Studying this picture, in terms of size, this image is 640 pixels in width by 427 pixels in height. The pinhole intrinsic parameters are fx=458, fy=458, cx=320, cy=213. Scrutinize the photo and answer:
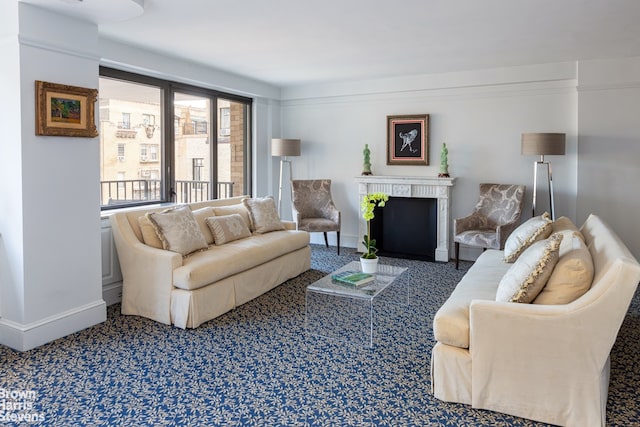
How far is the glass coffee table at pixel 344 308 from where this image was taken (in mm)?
3385

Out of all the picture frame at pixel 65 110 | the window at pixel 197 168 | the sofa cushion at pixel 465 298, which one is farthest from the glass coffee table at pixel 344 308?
the window at pixel 197 168

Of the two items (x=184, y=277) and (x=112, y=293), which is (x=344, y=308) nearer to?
(x=184, y=277)

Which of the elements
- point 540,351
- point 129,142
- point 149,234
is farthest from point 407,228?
point 540,351

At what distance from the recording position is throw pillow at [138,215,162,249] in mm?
3963

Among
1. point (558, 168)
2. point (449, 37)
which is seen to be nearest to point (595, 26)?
point (449, 37)

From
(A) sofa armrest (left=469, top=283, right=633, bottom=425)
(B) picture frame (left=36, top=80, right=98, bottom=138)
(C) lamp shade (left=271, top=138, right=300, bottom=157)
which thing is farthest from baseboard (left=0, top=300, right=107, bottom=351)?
(C) lamp shade (left=271, top=138, right=300, bottom=157)

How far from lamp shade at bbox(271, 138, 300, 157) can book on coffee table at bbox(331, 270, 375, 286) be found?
313 centimetres

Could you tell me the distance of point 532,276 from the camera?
7.83 feet

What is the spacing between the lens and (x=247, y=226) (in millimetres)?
5113

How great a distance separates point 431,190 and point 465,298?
338 cm

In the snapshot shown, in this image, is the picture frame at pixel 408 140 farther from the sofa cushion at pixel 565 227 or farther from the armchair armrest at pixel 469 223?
the sofa cushion at pixel 565 227

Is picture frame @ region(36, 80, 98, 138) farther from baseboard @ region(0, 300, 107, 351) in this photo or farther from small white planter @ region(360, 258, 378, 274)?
small white planter @ region(360, 258, 378, 274)

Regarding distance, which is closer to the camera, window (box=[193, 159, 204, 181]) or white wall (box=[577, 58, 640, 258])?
white wall (box=[577, 58, 640, 258])

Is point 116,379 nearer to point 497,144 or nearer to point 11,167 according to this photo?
point 11,167
